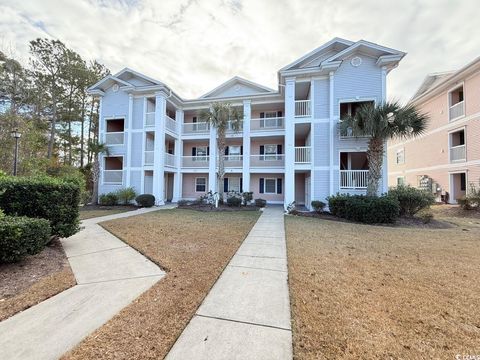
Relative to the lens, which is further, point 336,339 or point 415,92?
point 415,92

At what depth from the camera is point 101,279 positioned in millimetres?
4031

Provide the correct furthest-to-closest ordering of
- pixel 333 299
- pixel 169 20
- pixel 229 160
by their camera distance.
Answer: pixel 229 160 → pixel 169 20 → pixel 333 299

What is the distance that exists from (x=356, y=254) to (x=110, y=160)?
Answer: 2005cm

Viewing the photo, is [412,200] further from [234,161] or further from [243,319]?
[234,161]

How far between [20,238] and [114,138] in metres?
15.4

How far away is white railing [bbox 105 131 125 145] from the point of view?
1764cm

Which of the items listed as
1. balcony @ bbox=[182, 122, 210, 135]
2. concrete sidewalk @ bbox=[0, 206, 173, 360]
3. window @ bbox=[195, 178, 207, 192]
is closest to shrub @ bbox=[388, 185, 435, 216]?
concrete sidewalk @ bbox=[0, 206, 173, 360]

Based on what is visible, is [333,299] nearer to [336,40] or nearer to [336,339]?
[336,339]

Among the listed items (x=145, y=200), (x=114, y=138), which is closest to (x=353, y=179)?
(x=145, y=200)

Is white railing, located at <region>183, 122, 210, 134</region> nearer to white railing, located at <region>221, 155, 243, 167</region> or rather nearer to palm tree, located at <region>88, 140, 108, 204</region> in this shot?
white railing, located at <region>221, 155, 243, 167</region>

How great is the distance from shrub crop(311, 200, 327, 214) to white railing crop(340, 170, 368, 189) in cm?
171

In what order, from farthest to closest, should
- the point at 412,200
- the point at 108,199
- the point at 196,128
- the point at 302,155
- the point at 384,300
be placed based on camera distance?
the point at 196,128 < the point at 108,199 < the point at 302,155 < the point at 412,200 < the point at 384,300

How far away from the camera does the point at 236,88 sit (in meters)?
18.7

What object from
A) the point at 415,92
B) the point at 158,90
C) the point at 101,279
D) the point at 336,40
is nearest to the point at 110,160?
the point at 158,90
